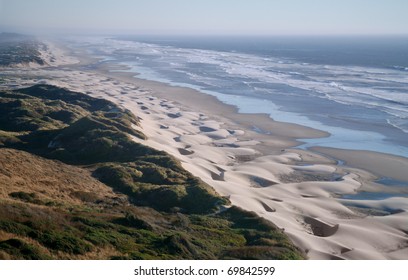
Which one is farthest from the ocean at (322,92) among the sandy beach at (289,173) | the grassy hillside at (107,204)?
the grassy hillside at (107,204)

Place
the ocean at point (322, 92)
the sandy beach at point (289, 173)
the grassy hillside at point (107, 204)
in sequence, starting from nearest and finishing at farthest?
the grassy hillside at point (107, 204), the sandy beach at point (289, 173), the ocean at point (322, 92)

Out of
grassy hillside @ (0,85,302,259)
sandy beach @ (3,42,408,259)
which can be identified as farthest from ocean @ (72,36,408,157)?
grassy hillside @ (0,85,302,259)

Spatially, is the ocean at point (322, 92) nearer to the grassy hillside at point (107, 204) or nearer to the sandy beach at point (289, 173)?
the sandy beach at point (289, 173)

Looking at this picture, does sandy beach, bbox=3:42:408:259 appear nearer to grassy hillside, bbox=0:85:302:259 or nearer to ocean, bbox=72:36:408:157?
grassy hillside, bbox=0:85:302:259

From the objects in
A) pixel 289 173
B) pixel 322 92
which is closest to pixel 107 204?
pixel 289 173

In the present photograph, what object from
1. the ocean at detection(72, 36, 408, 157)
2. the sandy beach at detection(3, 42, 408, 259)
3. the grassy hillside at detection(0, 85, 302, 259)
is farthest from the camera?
the ocean at detection(72, 36, 408, 157)

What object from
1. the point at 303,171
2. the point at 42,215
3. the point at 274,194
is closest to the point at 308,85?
the point at 303,171

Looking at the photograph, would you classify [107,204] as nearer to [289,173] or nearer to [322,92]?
[289,173]
